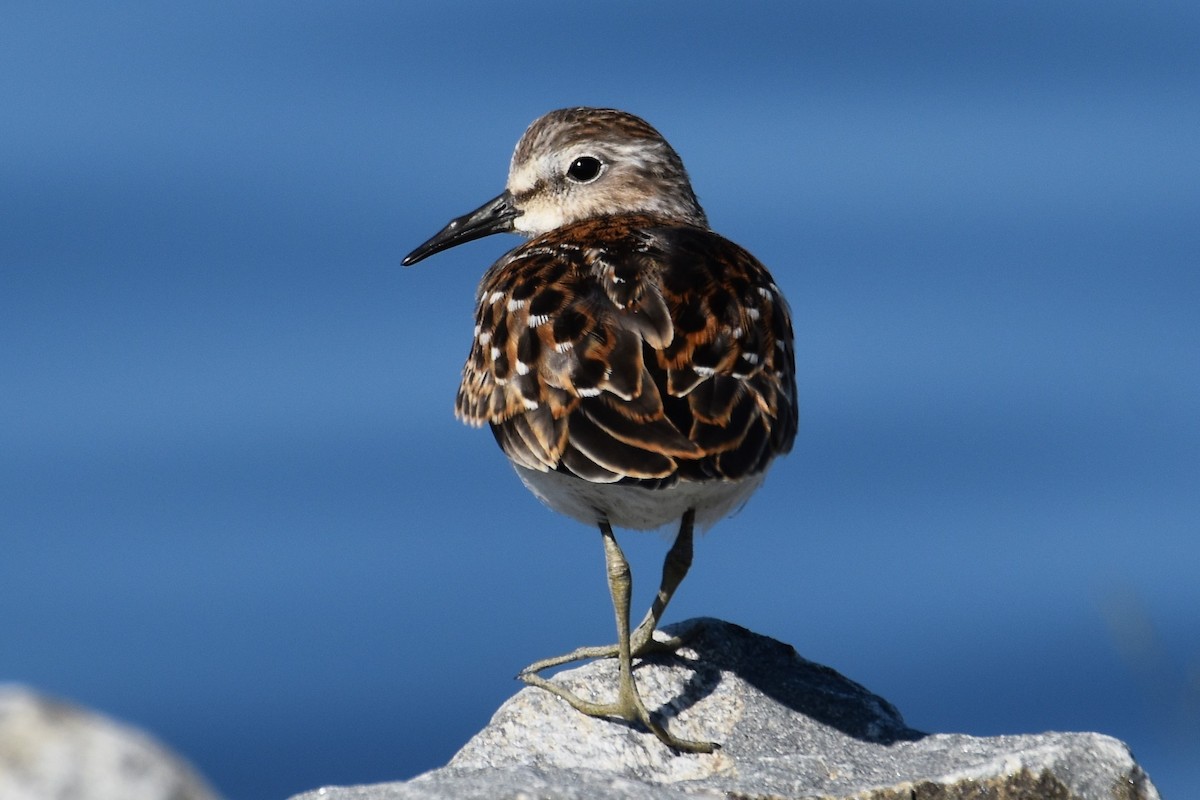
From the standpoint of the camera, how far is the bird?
6.16 meters

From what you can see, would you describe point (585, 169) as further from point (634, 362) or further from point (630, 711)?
point (630, 711)

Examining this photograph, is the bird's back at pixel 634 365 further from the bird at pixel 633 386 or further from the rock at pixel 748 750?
the rock at pixel 748 750

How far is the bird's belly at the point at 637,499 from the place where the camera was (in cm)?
631

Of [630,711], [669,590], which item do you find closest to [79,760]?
[630,711]

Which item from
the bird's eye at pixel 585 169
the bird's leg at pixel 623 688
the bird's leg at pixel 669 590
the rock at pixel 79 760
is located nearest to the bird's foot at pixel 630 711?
the bird's leg at pixel 623 688

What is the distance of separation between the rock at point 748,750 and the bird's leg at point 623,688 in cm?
4

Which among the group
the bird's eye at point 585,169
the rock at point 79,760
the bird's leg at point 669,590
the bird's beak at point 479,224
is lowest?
the rock at point 79,760

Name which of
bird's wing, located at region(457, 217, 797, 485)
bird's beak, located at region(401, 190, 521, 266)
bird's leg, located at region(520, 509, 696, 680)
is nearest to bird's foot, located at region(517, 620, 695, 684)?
bird's leg, located at region(520, 509, 696, 680)

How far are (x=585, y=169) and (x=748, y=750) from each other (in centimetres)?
325

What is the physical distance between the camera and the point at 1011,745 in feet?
18.2

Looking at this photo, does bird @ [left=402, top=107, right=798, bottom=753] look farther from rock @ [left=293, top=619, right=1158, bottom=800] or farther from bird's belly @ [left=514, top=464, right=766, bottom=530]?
rock @ [left=293, top=619, right=1158, bottom=800]

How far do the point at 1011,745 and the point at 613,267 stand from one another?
2.38 metres

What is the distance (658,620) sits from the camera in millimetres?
6961

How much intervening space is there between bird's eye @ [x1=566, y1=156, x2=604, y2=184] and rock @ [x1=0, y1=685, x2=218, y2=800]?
5.42m
